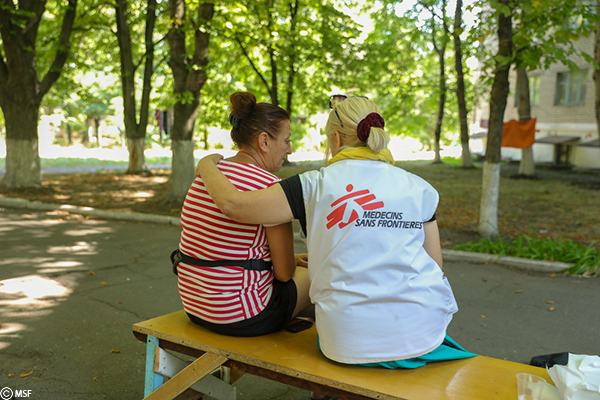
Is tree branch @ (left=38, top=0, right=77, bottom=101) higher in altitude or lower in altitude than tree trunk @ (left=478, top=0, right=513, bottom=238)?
higher

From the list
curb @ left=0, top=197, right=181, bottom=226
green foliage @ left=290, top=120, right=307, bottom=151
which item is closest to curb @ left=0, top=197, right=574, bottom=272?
curb @ left=0, top=197, right=181, bottom=226

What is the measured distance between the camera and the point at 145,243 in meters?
7.45

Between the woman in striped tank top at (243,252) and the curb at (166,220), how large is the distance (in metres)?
4.81

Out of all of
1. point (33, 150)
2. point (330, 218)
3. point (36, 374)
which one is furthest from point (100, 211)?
point (330, 218)

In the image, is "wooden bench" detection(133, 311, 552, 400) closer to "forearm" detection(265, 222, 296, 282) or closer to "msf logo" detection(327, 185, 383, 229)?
"forearm" detection(265, 222, 296, 282)

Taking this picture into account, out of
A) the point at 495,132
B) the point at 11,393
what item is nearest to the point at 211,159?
the point at 11,393

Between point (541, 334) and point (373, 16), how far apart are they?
734 inches

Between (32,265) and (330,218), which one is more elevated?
(330,218)

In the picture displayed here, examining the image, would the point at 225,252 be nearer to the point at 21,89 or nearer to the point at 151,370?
the point at 151,370

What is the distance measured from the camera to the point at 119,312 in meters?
4.56

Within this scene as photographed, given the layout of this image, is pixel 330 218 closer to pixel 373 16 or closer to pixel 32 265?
pixel 32 265

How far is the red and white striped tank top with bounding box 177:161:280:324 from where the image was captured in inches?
90.4

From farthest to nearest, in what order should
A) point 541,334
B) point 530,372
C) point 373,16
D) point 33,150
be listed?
point 373,16 → point 33,150 → point 541,334 → point 530,372

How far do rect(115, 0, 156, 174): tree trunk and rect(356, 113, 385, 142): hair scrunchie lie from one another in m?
14.2
